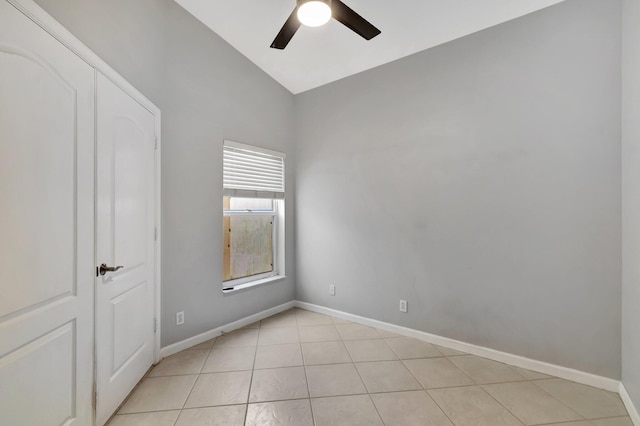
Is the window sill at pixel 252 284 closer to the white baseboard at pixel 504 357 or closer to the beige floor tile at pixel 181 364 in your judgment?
the beige floor tile at pixel 181 364

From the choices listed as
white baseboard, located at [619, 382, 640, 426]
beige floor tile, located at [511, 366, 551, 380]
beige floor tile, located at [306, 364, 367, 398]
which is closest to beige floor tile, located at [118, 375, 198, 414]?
beige floor tile, located at [306, 364, 367, 398]

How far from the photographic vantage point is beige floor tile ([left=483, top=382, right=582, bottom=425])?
1.63m

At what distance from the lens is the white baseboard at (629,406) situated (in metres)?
1.58

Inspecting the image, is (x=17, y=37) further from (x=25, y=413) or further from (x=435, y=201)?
(x=435, y=201)

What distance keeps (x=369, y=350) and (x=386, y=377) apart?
42 centimetres

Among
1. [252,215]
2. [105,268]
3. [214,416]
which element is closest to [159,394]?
[214,416]

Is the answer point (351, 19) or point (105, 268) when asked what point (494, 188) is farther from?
point (105, 268)

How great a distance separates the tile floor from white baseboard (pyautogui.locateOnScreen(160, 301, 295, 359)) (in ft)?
0.26

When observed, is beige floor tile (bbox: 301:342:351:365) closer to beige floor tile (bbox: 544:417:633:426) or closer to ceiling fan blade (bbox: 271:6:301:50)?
beige floor tile (bbox: 544:417:633:426)

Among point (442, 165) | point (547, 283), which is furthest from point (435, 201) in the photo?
point (547, 283)

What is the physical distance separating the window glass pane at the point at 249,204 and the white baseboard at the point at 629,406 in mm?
3451

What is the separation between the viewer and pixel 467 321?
7.91ft

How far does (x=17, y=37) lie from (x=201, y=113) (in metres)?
1.57

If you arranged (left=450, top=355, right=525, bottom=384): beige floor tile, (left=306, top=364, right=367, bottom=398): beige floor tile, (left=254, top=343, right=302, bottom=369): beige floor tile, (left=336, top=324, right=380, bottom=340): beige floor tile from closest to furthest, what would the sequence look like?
(left=306, top=364, right=367, bottom=398): beige floor tile < (left=450, top=355, right=525, bottom=384): beige floor tile < (left=254, top=343, right=302, bottom=369): beige floor tile < (left=336, top=324, right=380, bottom=340): beige floor tile
